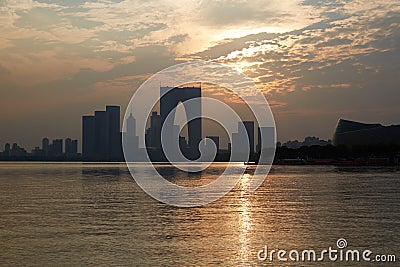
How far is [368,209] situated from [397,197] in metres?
14.2

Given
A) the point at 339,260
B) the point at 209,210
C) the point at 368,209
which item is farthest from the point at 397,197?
the point at 339,260

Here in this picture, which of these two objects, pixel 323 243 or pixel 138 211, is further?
pixel 138 211

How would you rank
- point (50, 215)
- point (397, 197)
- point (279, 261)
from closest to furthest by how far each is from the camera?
point (279, 261), point (50, 215), point (397, 197)

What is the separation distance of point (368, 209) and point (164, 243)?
23299 millimetres

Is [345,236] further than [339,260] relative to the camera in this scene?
Yes

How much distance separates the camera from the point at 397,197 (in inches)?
2391

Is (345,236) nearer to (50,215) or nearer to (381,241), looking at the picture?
(381,241)

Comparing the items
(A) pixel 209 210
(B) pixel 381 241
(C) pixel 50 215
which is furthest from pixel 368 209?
(C) pixel 50 215

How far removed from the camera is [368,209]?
48.3 m

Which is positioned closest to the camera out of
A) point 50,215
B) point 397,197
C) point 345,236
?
point 345,236

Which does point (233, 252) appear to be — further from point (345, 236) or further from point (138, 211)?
point (138, 211)

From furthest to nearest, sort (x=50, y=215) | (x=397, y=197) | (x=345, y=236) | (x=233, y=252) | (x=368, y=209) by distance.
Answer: (x=397, y=197) < (x=368, y=209) < (x=50, y=215) < (x=345, y=236) < (x=233, y=252)

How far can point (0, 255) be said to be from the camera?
28469 mm

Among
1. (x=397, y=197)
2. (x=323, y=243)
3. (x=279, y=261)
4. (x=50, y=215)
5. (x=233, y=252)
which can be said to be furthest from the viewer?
(x=397, y=197)
